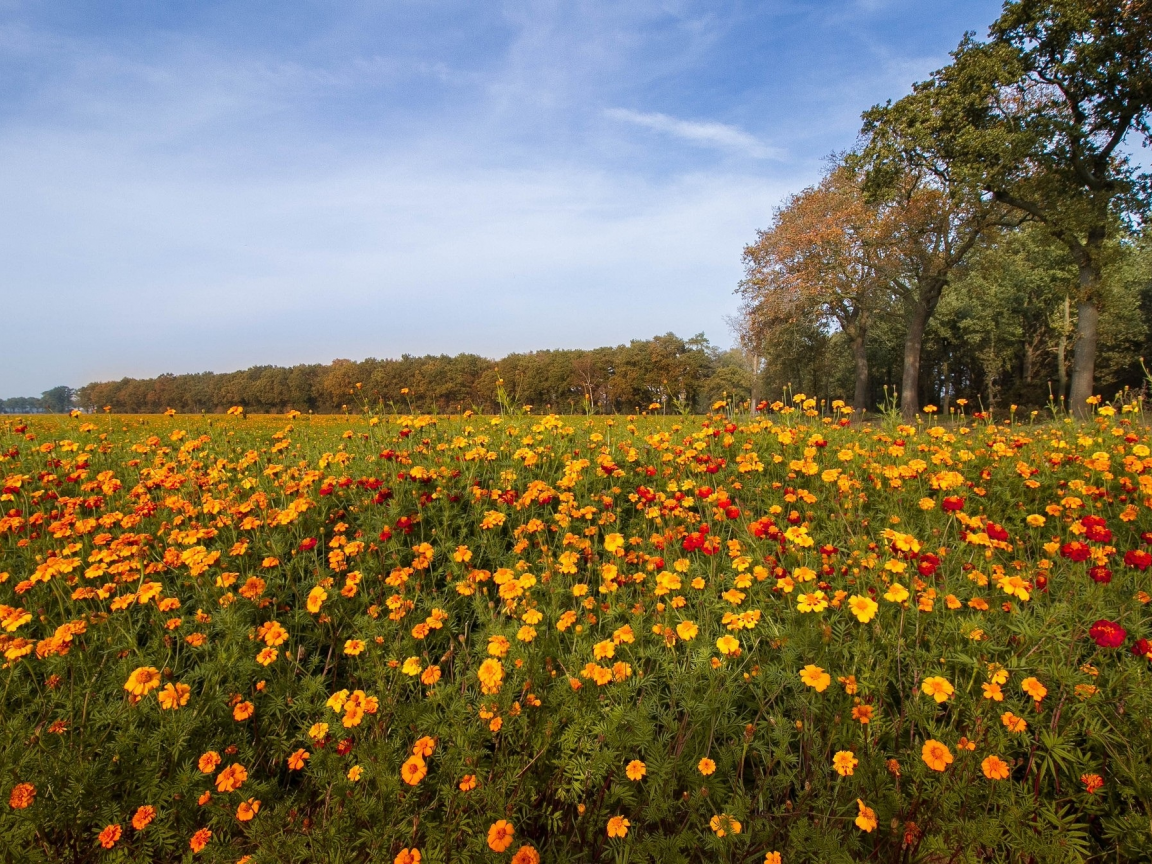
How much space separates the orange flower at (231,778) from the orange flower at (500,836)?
0.85 meters

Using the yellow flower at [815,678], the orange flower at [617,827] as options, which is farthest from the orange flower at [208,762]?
the yellow flower at [815,678]

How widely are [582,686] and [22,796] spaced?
5.73 ft

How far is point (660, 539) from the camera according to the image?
10.3 feet

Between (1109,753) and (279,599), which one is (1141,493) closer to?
(1109,753)

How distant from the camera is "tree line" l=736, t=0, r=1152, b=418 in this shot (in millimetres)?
15297

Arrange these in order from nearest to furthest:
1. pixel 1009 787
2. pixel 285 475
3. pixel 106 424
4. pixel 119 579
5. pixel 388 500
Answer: pixel 1009 787 < pixel 119 579 < pixel 388 500 < pixel 285 475 < pixel 106 424

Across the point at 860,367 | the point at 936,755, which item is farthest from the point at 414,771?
the point at 860,367

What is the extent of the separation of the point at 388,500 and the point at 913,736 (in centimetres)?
315

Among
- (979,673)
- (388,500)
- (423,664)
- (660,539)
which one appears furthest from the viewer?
(388,500)

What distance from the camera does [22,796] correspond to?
1.66 m

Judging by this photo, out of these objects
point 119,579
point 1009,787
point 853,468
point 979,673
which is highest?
point 853,468

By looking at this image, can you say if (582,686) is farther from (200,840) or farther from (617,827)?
(200,840)

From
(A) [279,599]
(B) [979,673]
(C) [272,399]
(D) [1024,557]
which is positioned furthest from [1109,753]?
(C) [272,399]

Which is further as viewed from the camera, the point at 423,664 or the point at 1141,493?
the point at 1141,493
